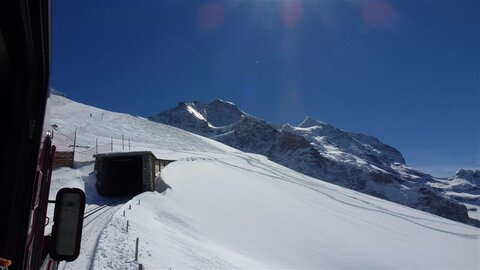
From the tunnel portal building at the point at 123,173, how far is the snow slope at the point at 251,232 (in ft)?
4.00

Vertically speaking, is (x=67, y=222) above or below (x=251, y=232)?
above

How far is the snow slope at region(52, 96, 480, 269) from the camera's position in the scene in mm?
14594

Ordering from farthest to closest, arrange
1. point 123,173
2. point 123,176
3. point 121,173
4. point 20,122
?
point 123,173, point 123,176, point 121,173, point 20,122

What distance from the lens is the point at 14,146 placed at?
2.62m

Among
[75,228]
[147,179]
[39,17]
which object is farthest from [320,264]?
[39,17]

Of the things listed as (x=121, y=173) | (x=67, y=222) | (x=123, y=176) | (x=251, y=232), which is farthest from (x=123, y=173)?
(x=67, y=222)

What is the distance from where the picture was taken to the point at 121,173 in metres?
31.6

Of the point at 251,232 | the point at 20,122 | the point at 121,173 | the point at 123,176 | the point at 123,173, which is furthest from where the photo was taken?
the point at 123,173

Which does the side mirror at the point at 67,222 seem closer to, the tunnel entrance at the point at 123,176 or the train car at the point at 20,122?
the train car at the point at 20,122

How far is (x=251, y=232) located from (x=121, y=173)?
1345 cm

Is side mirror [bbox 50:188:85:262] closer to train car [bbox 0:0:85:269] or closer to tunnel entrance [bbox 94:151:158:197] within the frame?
train car [bbox 0:0:85:269]

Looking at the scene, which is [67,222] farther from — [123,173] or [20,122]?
[123,173]

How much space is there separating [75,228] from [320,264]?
1876cm

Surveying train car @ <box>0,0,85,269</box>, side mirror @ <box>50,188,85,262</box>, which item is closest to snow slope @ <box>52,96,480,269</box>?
side mirror @ <box>50,188,85,262</box>
